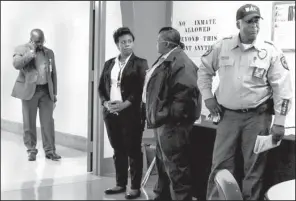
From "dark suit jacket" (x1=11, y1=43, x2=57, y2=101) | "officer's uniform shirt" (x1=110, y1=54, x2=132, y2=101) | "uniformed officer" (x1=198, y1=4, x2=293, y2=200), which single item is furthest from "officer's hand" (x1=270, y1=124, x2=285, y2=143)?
"dark suit jacket" (x1=11, y1=43, x2=57, y2=101)

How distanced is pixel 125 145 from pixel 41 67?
123 cm

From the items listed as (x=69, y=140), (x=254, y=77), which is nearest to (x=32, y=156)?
(x=69, y=140)

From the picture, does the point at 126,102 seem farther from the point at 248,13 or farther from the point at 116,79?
the point at 248,13

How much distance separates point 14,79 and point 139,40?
37.5 inches

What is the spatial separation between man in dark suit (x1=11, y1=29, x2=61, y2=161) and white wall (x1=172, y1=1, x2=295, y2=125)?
43.1 inches

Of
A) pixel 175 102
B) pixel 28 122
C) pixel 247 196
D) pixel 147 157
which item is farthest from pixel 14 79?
pixel 247 196

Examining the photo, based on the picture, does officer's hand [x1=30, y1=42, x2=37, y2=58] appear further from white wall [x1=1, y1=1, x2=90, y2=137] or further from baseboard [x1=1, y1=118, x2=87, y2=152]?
baseboard [x1=1, y1=118, x2=87, y2=152]

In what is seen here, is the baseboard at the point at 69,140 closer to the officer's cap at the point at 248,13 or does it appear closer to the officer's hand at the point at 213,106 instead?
the officer's hand at the point at 213,106

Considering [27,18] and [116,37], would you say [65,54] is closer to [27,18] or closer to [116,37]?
[27,18]

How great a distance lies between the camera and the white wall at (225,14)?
8.82 ft

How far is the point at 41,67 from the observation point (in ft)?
11.1

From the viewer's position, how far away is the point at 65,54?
3.71 metres

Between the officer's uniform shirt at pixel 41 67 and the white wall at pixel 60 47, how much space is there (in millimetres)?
126

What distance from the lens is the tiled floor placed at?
7.53ft
